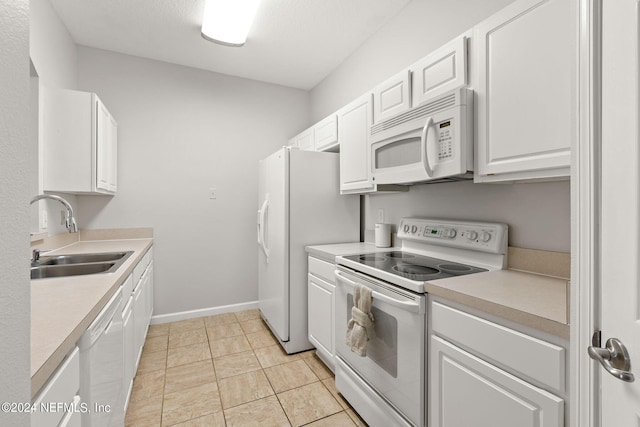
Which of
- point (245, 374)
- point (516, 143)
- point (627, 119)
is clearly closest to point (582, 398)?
point (627, 119)

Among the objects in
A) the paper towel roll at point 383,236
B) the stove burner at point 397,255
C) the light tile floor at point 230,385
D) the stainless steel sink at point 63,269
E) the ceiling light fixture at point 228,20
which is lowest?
the light tile floor at point 230,385

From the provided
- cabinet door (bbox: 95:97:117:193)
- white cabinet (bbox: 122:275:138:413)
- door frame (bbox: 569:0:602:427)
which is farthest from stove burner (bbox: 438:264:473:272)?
cabinet door (bbox: 95:97:117:193)

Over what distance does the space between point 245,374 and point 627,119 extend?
7.72 feet

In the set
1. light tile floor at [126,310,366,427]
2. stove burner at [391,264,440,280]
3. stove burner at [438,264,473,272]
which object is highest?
stove burner at [438,264,473,272]

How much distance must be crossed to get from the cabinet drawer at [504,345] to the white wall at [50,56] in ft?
7.53

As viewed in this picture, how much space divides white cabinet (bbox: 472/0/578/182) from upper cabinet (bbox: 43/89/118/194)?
99.1 inches

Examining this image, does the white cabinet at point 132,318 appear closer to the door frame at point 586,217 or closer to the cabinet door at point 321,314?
the cabinet door at point 321,314

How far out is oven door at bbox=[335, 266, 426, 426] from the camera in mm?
1287

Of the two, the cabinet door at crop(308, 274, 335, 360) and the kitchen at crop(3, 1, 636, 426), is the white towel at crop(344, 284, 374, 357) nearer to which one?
the cabinet door at crop(308, 274, 335, 360)

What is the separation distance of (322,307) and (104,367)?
1.35 meters

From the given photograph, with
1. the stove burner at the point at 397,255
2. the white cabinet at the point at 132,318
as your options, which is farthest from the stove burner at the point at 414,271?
the white cabinet at the point at 132,318

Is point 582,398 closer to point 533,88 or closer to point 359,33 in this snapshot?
point 533,88

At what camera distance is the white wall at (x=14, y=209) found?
46 centimetres

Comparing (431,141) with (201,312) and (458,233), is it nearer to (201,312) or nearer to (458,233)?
(458,233)
